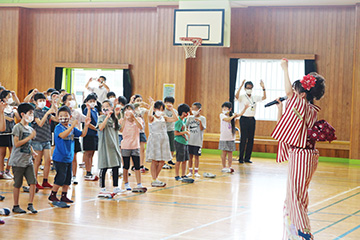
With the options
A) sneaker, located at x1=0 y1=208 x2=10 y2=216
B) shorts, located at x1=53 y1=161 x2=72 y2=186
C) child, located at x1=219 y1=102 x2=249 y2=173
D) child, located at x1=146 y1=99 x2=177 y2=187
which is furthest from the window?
sneaker, located at x1=0 y1=208 x2=10 y2=216

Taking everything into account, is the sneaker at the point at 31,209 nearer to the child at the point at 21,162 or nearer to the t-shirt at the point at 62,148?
the child at the point at 21,162

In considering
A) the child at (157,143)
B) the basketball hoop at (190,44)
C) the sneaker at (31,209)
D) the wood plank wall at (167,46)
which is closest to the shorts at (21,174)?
the sneaker at (31,209)

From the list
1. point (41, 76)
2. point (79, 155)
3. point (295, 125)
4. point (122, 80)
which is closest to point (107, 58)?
point (122, 80)

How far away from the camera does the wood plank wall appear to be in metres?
14.8

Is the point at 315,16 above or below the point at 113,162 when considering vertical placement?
above

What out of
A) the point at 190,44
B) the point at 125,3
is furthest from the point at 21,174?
the point at 125,3

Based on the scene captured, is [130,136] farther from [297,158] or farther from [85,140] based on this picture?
[297,158]

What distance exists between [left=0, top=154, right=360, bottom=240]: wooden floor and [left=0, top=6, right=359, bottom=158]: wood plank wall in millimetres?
5681

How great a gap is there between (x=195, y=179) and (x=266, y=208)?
9.41ft

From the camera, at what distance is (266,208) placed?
7383mm

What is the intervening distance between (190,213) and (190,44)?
840 cm

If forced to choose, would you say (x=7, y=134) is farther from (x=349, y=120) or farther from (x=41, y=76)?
(x=349, y=120)

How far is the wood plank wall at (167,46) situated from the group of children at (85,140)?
5328 mm

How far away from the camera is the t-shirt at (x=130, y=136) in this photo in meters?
8.22
